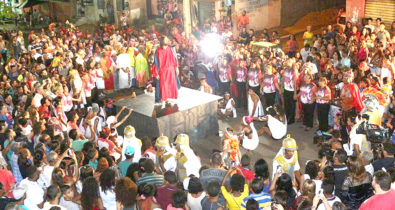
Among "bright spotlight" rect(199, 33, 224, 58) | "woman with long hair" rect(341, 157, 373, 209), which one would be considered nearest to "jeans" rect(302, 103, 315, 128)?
"bright spotlight" rect(199, 33, 224, 58)

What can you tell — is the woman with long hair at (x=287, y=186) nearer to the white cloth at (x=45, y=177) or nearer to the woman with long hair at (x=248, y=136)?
the woman with long hair at (x=248, y=136)

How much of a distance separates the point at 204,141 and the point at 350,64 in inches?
179

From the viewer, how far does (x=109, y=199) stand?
7.08 m

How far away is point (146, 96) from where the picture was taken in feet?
41.8

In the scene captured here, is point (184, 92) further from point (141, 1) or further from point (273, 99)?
point (141, 1)

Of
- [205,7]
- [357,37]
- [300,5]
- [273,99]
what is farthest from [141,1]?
[273,99]

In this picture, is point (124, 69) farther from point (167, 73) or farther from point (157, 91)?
point (167, 73)

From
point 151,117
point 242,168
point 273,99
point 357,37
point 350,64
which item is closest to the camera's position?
point 242,168

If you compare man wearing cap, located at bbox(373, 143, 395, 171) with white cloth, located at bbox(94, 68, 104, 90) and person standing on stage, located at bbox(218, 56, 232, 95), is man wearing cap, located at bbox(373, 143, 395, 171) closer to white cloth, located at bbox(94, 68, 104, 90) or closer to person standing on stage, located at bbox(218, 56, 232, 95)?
person standing on stage, located at bbox(218, 56, 232, 95)

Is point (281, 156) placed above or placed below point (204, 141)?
above

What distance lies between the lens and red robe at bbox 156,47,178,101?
35.3 feet

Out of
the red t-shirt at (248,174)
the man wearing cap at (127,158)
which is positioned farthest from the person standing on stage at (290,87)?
the man wearing cap at (127,158)

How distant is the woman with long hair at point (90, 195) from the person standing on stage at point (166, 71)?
14.4 feet

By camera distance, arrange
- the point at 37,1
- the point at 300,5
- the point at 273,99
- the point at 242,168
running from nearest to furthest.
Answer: the point at 242,168 < the point at 273,99 < the point at 300,5 < the point at 37,1
